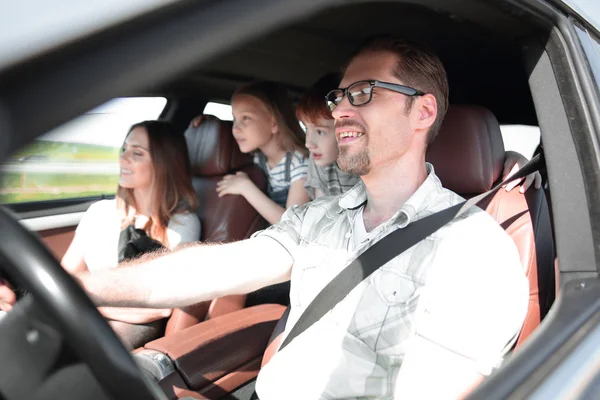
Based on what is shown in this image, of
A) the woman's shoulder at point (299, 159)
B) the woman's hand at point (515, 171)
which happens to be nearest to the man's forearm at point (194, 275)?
the woman's hand at point (515, 171)

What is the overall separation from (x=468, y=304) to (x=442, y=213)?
0.95ft

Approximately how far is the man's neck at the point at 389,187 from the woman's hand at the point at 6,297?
1.09m

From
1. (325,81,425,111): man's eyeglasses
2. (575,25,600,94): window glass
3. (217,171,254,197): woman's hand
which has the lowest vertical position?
(217,171,254,197): woman's hand

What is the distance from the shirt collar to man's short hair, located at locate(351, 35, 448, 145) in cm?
21

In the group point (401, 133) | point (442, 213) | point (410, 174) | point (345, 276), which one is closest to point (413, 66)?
point (401, 133)

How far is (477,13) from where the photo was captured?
137cm

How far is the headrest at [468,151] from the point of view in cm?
185

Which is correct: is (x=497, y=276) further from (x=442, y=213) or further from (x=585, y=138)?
(x=585, y=138)

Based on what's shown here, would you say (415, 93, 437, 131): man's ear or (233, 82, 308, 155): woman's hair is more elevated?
(415, 93, 437, 131): man's ear

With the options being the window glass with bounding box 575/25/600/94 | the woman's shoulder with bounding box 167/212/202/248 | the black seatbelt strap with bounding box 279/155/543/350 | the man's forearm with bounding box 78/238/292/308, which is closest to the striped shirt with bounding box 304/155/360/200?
the woman's shoulder with bounding box 167/212/202/248

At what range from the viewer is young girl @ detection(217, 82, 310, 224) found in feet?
9.16

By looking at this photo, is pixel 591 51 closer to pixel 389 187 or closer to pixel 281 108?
pixel 389 187

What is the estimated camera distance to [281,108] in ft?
9.77

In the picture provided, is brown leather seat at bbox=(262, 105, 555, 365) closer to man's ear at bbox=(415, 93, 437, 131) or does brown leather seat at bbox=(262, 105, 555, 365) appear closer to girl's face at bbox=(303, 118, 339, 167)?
man's ear at bbox=(415, 93, 437, 131)
